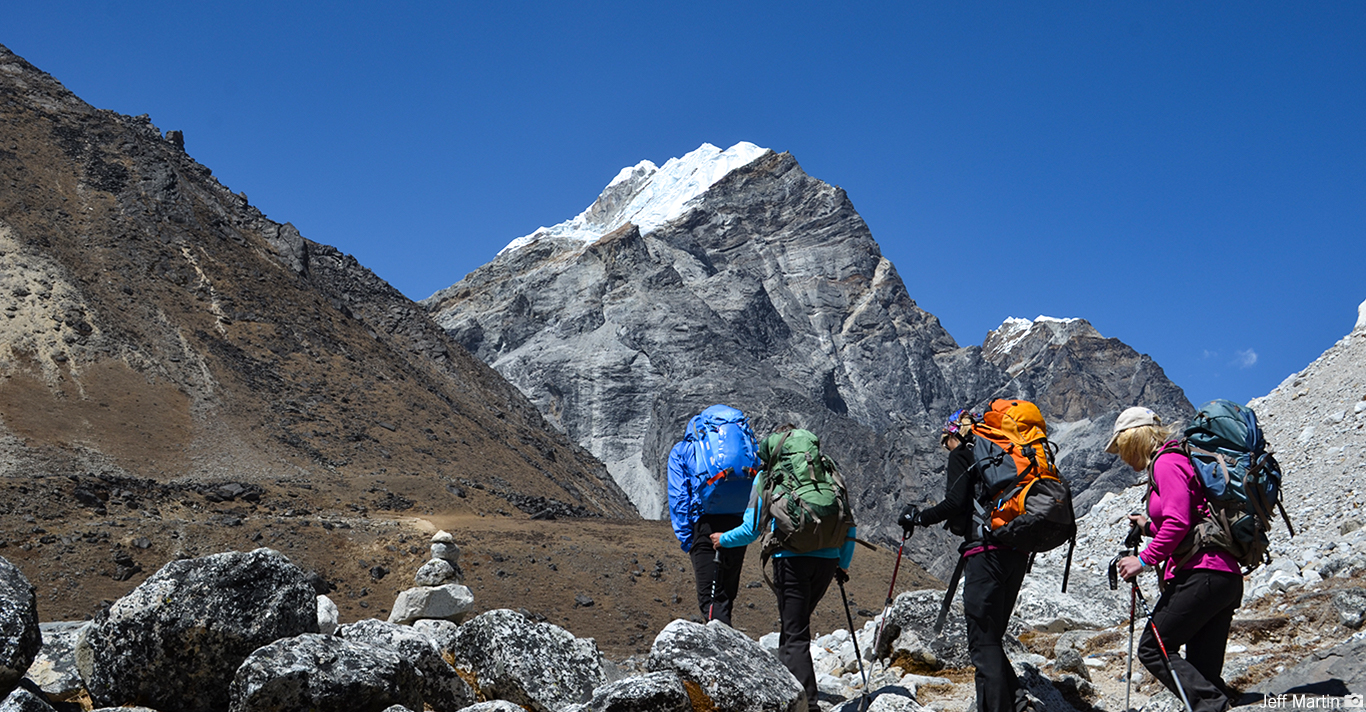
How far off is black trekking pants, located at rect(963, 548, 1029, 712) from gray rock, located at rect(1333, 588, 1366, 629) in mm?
3028

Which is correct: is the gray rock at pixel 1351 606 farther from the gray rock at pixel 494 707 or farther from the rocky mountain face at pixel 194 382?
the rocky mountain face at pixel 194 382

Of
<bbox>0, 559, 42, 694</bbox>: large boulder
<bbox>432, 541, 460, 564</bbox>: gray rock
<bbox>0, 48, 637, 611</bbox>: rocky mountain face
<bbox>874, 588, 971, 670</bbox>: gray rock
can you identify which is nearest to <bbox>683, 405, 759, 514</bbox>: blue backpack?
<bbox>874, 588, 971, 670</bbox>: gray rock

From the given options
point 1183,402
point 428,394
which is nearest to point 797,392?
point 428,394

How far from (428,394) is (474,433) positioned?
3241 millimetres

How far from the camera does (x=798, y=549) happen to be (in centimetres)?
514

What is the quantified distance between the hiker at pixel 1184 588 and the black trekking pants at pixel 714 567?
2.19 metres

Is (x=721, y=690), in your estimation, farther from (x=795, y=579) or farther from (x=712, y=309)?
(x=712, y=309)

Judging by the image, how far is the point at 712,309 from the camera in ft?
398

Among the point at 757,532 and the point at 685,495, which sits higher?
the point at 685,495

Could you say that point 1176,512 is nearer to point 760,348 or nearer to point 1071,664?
point 1071,664

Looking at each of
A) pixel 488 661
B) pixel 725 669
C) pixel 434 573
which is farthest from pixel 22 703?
pixel 434 573

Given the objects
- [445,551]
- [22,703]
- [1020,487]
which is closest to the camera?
[22,703]

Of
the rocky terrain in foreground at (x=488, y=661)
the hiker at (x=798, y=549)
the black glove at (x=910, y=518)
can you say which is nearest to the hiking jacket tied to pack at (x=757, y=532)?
the hiker at (x=798, y=549)

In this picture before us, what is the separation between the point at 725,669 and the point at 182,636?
261cm
